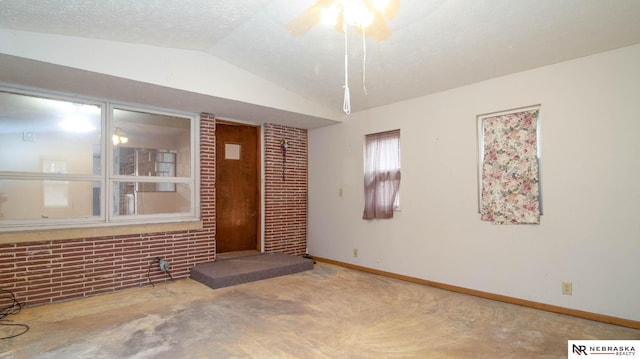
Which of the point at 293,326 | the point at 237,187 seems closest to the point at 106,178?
the point at 237,187

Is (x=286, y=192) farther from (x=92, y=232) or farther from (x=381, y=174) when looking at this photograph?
(x=92, y=232)

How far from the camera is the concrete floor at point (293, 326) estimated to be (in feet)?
8.85

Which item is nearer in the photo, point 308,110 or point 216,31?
point 216,31

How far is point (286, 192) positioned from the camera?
621 centimetres

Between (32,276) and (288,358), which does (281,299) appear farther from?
(32,276)

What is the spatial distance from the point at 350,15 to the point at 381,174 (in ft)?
10.1

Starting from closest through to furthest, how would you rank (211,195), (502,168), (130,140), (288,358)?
(288,358)
(502,168)
(130,140)
(211,195)

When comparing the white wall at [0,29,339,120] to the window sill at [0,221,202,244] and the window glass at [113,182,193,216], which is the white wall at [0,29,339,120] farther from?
the window sill at [0,221,202,244]

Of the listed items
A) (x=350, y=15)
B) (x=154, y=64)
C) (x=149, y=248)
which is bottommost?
(x=149, y=248)

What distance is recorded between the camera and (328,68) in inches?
166

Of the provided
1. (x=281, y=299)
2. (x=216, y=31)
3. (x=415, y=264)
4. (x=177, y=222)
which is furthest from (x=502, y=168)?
(x=177, y=222)

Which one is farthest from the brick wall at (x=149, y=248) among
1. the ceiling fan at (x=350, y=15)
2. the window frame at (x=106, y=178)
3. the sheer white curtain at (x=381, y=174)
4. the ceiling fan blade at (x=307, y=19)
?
the ceiling fan at (x=350, y=15)

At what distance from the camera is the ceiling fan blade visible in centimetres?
295

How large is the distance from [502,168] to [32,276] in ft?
18.2
